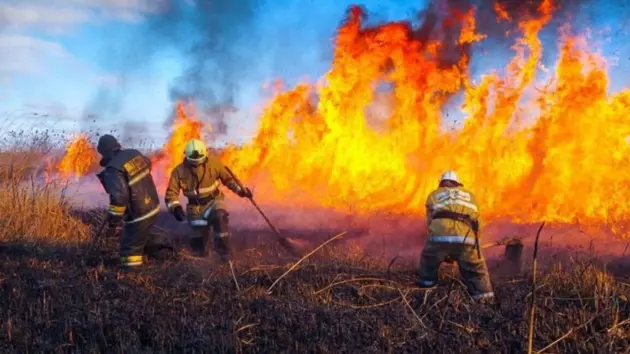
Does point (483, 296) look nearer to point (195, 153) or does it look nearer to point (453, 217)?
point (453, 217)

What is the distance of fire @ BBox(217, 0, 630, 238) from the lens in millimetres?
9828

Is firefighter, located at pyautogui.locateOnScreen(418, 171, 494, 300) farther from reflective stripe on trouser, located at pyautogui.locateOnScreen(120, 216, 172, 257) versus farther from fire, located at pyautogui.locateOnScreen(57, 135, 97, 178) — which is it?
fire, located at pyautogui.locateOnScreen(57, 135, 97, 178)

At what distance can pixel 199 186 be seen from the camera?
8.39 meters

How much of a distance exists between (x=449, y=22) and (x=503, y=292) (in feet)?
20.4

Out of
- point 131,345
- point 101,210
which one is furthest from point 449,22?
point 131,345

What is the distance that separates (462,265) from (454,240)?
0.28 m

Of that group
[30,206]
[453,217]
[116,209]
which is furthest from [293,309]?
[30,206]

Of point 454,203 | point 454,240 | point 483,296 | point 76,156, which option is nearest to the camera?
point 483,296

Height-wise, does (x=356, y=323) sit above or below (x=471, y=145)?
below

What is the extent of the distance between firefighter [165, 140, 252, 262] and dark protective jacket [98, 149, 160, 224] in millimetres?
582

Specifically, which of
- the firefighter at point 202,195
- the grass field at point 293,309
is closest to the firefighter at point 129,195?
the grass field at point 293,309

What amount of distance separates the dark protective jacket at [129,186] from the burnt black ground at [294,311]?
0.79 meters

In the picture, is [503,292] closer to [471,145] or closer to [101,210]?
[471,145]

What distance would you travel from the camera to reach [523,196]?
10.3 meters
